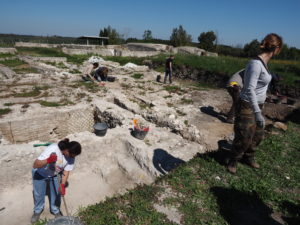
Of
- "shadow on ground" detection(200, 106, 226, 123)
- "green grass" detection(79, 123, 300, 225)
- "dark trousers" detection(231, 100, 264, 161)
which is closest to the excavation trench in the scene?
"green grass" detection(79, 123, 300, 225)

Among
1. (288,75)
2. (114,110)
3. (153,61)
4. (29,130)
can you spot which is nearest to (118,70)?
(153,61)

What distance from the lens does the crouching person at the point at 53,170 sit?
2.58 meters

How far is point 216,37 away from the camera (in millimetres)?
39375

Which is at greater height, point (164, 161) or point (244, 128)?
point (244, 128)

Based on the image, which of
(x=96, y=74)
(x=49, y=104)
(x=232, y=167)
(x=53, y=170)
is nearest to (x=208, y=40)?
(x=96, y=74)

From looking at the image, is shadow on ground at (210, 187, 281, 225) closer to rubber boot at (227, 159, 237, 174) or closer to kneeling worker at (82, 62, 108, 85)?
rubber boot at (227, 159, 237, 174)

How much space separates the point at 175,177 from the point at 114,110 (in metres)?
3.86

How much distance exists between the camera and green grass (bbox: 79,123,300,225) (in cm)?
253

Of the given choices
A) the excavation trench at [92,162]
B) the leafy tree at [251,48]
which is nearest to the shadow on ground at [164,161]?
the excavation trench at [92,162]

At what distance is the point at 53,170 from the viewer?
280 centimetres

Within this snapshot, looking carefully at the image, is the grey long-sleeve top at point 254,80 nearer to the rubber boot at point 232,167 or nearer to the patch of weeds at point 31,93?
the rubber boot at point 232,167

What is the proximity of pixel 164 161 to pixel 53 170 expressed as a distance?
211cm

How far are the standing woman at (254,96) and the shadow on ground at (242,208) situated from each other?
0.61 m

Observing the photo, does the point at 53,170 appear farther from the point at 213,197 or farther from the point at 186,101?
the point at 186,101
